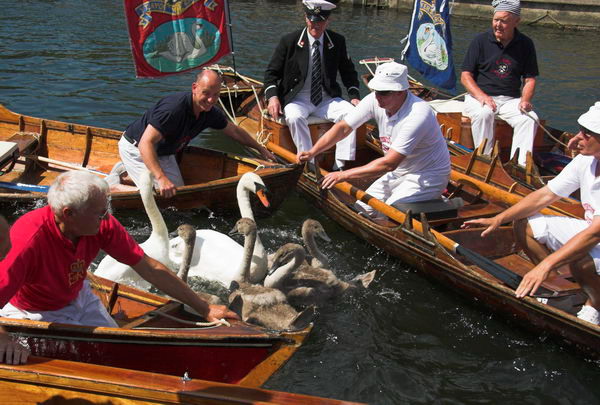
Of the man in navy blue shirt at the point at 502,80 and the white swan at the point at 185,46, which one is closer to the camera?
the man in navy blue shirt at the point at 502,80

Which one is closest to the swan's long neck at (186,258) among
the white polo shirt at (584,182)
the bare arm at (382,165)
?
the bare arm at (382,165)

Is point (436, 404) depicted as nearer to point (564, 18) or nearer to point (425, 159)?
point (425, 159)

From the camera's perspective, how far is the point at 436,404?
17.4 feet

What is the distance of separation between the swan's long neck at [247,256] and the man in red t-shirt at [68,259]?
1375 millimetres

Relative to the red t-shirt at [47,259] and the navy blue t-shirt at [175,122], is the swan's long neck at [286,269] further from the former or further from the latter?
the navy blue t-shirt at [175,122]

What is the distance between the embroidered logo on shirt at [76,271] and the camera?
4082 millimetres

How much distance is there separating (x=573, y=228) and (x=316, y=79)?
437 centimetres

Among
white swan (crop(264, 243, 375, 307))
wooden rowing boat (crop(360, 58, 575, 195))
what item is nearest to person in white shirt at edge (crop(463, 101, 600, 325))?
white swan (crop(264, 243, 375, 307))

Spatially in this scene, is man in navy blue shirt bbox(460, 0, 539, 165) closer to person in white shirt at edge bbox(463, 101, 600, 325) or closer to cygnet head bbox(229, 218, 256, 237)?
person in white shirt at edge bbox(463, 101, 600, 325)

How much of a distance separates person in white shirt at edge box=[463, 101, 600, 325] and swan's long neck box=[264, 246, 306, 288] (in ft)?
5.71

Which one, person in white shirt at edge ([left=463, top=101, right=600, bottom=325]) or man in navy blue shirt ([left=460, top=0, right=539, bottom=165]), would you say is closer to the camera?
person in white shirt at edge ([left=463, top=101, right=600, bottom=325])

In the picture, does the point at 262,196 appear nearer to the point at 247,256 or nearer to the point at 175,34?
the point at 247,256

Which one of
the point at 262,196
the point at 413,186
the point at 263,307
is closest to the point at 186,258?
the point at 263,307

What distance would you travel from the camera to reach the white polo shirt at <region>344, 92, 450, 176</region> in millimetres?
6648
